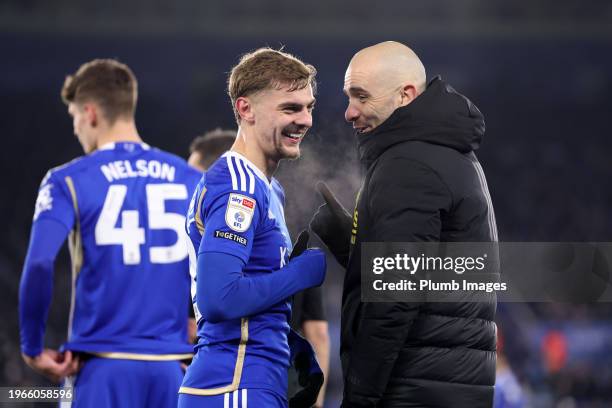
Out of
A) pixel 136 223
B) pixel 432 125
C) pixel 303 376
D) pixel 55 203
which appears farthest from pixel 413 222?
pixel 55 203

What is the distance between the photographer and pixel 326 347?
4.41 meters

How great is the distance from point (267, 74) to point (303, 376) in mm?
995

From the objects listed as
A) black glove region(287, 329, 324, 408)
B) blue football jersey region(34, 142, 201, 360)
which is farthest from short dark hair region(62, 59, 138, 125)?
black glove region(287, 329, 324, 408)

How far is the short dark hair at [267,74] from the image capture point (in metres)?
2.92

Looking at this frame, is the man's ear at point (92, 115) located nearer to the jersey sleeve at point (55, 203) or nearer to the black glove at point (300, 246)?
the jersey sleeve at point (55, 203)

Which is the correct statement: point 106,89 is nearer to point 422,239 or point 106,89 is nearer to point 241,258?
point 241,258

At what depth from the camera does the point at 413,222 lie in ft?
9.11

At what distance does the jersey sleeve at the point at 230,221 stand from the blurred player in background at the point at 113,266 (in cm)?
126

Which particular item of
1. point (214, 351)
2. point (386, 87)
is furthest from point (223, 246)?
point (386, 87)

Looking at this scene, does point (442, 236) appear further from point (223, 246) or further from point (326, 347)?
point (326, 347)

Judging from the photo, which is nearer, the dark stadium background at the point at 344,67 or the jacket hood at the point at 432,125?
the jacket hood at the point at 432,125

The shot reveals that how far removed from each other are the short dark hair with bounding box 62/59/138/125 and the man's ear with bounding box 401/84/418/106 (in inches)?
60.8
